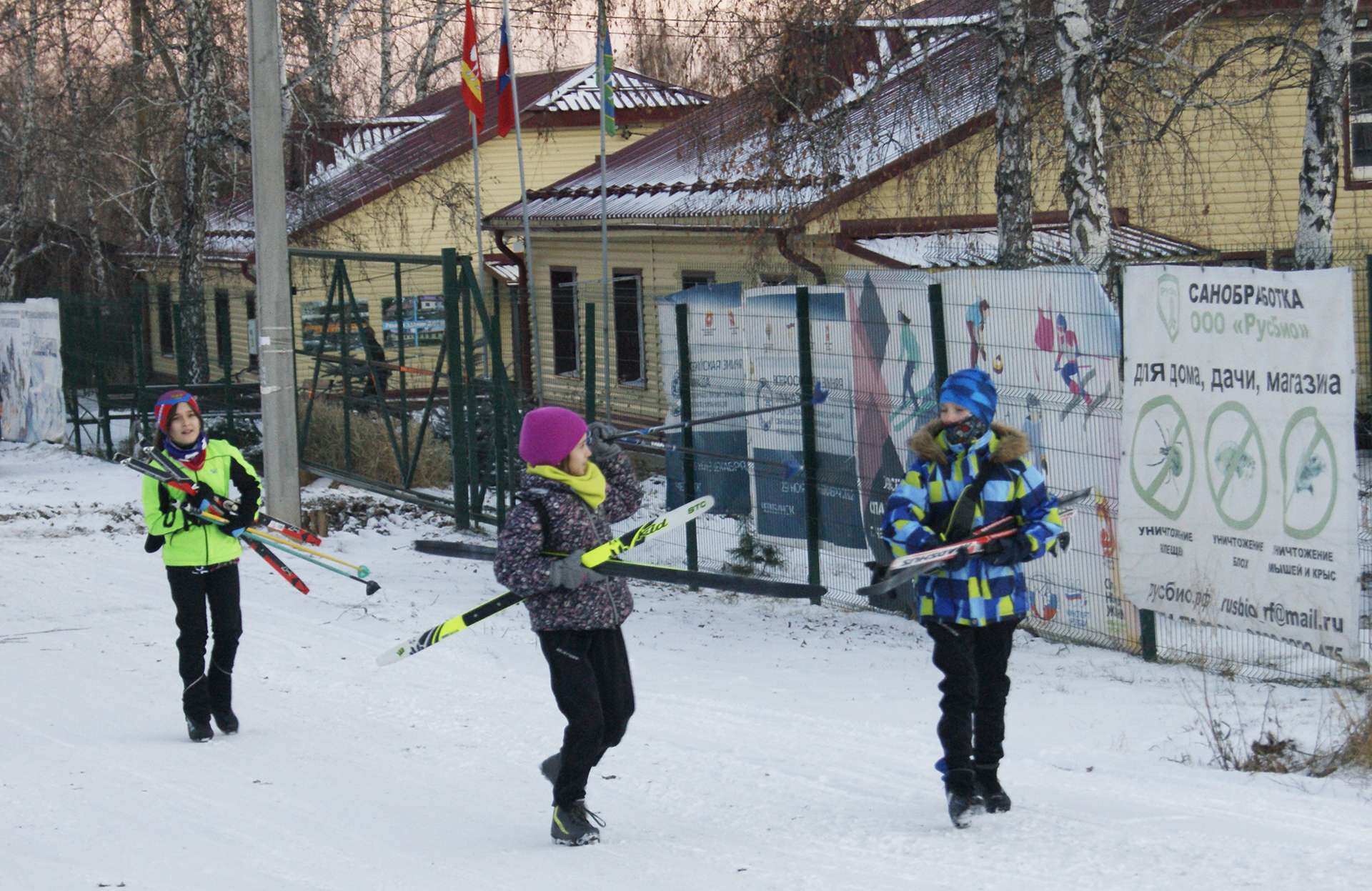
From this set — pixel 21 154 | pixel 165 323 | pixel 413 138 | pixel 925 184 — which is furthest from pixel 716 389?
pixel 21 154

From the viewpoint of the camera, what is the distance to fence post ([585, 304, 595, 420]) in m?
11.1

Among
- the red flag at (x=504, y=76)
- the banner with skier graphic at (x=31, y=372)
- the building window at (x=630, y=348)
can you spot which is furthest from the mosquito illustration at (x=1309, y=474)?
the banner with skier graphic at (x=31, y=372)

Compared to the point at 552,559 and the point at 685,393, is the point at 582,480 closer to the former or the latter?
the point at 552,559

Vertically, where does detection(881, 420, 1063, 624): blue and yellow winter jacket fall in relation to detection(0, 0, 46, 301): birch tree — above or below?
below

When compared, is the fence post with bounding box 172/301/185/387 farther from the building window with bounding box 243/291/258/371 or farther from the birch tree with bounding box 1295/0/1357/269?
the birch tree with bounding box 1295/0/1357/269

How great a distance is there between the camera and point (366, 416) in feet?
48.4

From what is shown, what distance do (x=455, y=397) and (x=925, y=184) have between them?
21.0 feet

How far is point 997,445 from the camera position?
5.25 meters

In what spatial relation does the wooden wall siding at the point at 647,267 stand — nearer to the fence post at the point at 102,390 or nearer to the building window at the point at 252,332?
the building window at the point at 252,332

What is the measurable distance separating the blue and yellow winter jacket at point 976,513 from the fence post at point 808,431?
4.44m

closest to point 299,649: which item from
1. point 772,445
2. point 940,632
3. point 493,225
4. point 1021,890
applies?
point 772,445

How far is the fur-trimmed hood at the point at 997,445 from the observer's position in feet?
17.2

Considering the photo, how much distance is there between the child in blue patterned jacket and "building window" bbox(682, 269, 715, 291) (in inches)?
608

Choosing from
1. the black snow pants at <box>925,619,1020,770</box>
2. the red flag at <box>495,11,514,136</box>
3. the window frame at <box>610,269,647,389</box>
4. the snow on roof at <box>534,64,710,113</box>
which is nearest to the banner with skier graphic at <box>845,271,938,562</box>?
the window frame at <box>610,269,647,389</box>
